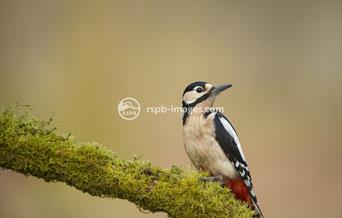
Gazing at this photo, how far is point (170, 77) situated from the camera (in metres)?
8.74

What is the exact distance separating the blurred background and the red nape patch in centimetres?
376

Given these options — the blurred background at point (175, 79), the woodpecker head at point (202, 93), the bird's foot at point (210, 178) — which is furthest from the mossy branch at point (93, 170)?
the blurred background at point (175, 79)

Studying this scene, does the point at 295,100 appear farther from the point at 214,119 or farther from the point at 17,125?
the point at 17,125

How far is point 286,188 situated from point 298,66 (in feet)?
8.39

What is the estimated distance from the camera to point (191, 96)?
156 inches

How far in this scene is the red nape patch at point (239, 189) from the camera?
3643mm

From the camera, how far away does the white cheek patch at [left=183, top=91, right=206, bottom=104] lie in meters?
3.93

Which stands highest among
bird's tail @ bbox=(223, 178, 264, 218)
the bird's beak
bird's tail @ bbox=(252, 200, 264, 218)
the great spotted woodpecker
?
the bird's beak

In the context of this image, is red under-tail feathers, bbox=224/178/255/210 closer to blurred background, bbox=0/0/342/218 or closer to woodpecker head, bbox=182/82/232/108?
woodpecker head, bbox=182/82/232/108

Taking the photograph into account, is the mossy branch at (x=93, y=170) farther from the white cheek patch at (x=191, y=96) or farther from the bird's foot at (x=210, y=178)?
the white cheek patch at (x=191, y=96)

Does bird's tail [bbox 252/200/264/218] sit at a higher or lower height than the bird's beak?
lower

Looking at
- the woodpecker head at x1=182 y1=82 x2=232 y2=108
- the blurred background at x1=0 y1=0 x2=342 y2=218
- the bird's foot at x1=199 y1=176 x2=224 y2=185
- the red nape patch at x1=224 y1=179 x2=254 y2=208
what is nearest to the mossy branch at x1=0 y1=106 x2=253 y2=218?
the bird's foot at x1=199 y1=176 x2=224 y2=185

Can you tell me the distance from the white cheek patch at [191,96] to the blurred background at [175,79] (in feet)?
11.9

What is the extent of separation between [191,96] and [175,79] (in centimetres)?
472
